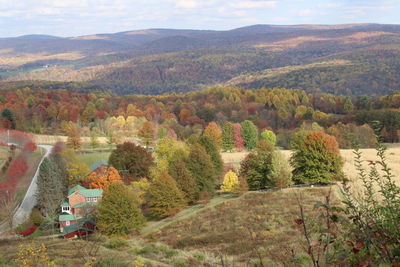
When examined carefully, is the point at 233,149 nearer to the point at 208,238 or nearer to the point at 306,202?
the point at 306,202

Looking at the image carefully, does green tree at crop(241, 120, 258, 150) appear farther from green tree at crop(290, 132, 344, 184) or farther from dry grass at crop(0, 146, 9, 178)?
dry grass at crop(0, 146, 9, 178)

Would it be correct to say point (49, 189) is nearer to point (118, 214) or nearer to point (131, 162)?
point (131, 162)

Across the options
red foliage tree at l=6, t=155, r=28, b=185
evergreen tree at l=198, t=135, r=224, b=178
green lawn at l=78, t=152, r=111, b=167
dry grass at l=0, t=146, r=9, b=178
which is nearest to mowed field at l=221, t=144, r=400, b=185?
evergreen tree at l=198, t=135, r=224, b=178

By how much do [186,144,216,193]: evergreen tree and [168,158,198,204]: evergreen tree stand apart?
1.14 m

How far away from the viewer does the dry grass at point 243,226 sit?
20.2 m

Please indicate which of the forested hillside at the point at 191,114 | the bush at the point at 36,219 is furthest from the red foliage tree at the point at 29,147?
the bush at the point at 36,219

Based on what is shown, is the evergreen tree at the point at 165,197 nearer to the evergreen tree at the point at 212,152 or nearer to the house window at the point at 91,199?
the house window at the point at 91,199

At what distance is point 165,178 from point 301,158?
1220 cm

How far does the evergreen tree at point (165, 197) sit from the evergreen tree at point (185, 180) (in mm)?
1829

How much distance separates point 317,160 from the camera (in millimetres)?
34531

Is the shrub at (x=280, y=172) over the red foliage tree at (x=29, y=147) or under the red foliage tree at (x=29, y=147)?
over

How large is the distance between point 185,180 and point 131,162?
32.3ft

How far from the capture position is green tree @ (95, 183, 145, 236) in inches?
Result: 1131

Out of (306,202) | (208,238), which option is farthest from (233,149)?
(208,238)
